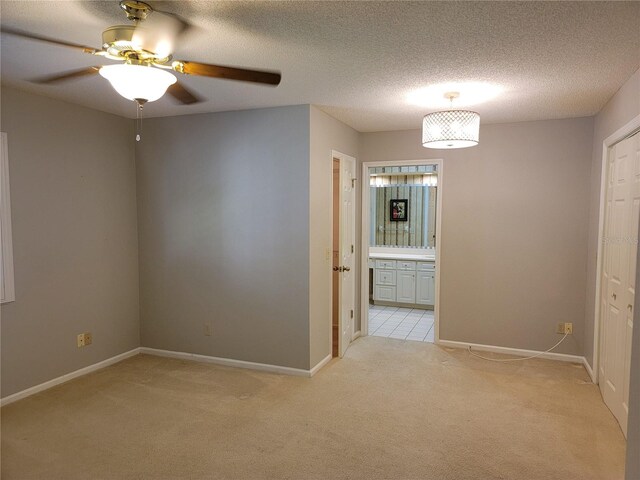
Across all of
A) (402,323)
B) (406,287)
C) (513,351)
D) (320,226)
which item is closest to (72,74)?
(320,226)

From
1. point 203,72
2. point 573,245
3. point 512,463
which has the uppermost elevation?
point 203,72

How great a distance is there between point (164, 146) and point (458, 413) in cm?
362

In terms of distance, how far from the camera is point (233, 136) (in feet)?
13.2

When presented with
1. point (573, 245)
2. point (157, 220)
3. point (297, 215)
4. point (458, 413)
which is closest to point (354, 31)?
point (297, 215)

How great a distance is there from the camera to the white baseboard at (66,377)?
335cm

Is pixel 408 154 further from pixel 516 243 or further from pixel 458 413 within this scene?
pixel 458 413

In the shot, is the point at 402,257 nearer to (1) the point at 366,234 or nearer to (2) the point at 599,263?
(1) the point at 366,234

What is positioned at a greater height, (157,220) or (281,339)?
(157,220)

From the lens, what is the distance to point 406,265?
256 inches

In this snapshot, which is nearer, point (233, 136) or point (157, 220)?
point (233, 136)

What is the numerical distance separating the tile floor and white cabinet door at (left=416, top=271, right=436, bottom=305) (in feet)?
0.58

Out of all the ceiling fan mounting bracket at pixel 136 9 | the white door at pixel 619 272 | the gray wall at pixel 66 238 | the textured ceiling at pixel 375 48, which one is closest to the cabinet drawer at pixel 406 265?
the white door at pixel 619 272

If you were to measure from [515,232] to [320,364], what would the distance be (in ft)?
7.90

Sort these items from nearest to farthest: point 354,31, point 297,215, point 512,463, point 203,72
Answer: point 203,72
point 354,31
point 512,463
point 297,215
